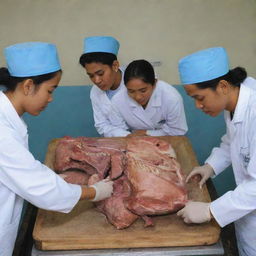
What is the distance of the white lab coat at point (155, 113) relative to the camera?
7.96 feet

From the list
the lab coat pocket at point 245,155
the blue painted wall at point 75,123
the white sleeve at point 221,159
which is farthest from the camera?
the blue painted wall at point 75,123

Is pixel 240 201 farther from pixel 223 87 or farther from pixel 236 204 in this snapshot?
pixel 223 87

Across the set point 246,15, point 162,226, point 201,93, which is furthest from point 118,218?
point 246,15

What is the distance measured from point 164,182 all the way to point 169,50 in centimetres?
245

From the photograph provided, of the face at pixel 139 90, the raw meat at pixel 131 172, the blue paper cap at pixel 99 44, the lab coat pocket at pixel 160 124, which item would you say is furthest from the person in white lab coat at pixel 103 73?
the raw meat at pixel 131 172

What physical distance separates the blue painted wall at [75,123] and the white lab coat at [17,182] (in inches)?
79.5

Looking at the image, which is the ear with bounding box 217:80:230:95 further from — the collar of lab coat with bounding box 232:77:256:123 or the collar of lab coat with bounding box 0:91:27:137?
the collar of lab coat with bounding box 0:91:27:137

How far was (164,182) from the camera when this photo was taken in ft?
5.45

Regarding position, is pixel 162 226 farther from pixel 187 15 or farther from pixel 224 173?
pixel 187 15

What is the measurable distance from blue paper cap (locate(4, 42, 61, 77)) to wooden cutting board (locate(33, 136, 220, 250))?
0.69 metres

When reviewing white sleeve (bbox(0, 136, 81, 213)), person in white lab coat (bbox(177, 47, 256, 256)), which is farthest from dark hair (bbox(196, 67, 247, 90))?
white sleeve (bbox(0, 136, 81, 213))

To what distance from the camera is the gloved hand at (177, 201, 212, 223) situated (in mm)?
1497

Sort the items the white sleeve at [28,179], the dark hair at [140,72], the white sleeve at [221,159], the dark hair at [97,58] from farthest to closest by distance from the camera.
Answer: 1. the dark hair at [97,58]
2. the dark hair at [140,72]
3. the white sleeve at [221,159]
4. the white sleeve at [28,179]

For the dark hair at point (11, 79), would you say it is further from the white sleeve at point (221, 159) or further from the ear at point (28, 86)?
the white sleeve at point (221, 159)
